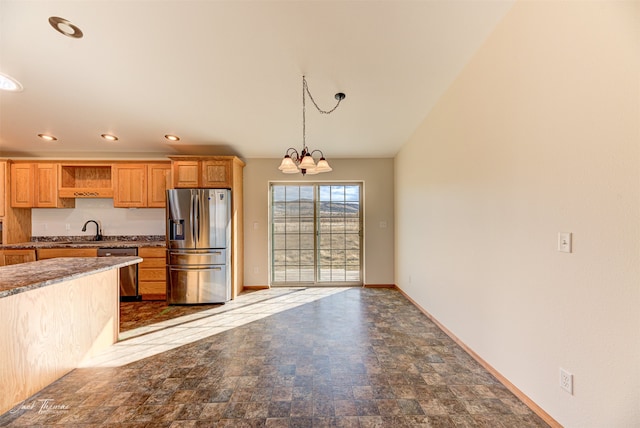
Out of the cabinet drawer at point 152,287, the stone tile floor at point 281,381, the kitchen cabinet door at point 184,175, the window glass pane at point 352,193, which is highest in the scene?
the kitchen cabinet door at point 184,175

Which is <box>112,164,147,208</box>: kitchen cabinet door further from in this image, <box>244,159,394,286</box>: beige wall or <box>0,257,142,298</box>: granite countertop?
<box>0,257,142,298</box>: granite countertop

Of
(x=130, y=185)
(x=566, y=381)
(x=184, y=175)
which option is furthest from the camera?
(x=130, y=185)

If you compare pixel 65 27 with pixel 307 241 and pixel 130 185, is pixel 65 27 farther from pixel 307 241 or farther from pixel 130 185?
pixel 307 241

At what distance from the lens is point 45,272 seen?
189cm

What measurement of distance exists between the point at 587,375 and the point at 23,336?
364 centimetres

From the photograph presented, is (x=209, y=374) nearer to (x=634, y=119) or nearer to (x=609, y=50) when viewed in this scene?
(x=634, y=119)

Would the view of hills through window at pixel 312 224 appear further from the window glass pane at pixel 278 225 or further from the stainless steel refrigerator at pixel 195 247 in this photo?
the stainless steel refrigerator at pixel 195 247

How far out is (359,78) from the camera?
8.63ft

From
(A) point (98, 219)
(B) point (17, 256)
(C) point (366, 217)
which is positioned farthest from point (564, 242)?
(B) point (17, 256)

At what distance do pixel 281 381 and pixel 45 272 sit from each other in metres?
2.00

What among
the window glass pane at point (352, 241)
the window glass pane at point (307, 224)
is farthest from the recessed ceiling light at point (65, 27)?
the window glass pane at point (352, 241)

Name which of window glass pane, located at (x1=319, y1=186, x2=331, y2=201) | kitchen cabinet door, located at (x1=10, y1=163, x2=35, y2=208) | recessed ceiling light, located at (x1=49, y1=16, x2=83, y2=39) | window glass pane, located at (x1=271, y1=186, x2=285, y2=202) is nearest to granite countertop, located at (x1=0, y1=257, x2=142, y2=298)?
recessed ceiling light, located at (x1=49, y1=16, x2=83, y2=39)

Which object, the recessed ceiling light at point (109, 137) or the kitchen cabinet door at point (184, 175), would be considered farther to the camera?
the kitchen cabinet door at point (184, 175)

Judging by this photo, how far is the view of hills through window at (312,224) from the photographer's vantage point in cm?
473
